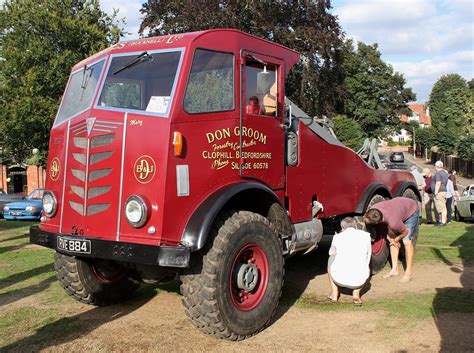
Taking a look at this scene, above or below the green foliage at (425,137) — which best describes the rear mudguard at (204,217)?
below

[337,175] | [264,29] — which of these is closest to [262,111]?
[337,175]

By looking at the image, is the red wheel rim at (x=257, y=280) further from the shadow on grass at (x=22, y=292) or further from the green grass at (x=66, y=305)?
the shadow on grass at (x=22, y=292)

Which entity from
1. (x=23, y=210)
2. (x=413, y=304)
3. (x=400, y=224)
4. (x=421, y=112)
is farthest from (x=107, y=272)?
(x=421, y=112)

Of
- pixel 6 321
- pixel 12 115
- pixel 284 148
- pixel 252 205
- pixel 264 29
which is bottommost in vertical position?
pixel 6 321

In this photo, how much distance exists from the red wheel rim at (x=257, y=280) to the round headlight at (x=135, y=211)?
1.00 meters

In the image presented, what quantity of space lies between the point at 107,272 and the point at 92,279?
0.67ft

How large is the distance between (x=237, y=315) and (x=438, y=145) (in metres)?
58.2

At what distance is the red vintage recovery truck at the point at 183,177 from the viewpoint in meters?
4.63

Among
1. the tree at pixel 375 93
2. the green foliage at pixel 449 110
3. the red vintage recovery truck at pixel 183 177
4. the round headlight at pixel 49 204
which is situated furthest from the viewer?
the tree at pixel 375 93

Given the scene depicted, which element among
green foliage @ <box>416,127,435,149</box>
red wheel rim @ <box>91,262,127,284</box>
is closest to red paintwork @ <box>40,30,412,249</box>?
red wheel rim @ <box>91,262,127,284</box>

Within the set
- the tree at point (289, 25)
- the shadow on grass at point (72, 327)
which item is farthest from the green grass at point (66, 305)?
the tree at point (289, 25)

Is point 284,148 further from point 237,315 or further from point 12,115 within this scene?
point 12,115

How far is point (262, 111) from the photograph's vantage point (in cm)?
570

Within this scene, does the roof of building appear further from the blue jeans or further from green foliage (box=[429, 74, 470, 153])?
the blue jeans
